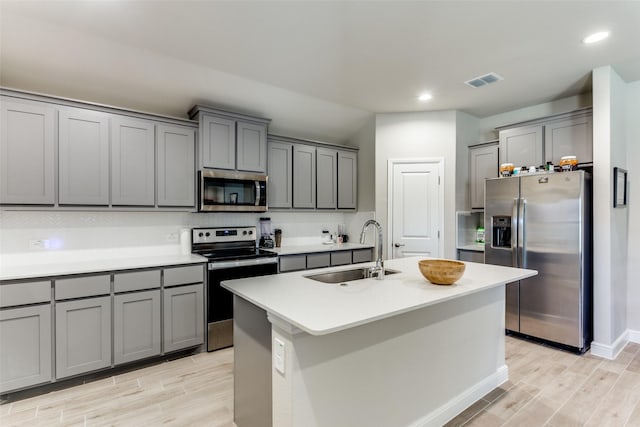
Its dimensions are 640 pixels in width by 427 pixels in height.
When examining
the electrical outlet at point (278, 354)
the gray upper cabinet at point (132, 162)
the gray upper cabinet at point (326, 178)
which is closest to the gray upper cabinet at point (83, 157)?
the gray upper cabinet at point (132, 162)

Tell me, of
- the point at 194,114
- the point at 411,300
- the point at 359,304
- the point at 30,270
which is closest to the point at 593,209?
the point at 411,300

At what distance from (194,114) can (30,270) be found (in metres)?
2.07

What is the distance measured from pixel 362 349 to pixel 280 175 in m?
2.89

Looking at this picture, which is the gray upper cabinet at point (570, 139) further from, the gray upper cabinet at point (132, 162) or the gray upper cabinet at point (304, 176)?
the gray upper cabinet at point (132, 162)

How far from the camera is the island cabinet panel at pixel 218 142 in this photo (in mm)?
3402

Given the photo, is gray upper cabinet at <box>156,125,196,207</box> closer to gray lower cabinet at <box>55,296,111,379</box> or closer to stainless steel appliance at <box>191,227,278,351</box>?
stainless steel appliance at <box>191,227,278,351</box>

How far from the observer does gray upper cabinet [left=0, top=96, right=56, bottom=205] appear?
2.47 m

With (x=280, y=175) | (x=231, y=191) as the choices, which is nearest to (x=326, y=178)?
(x=280, y=175)

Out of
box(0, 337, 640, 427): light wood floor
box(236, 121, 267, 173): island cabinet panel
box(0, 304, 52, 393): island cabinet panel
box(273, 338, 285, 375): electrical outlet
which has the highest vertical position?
box(236, 121, 267, 173): island cabinet panel

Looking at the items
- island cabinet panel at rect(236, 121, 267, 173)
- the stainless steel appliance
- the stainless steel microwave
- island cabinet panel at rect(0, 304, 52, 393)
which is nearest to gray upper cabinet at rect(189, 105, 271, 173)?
island cabinet panel at rect(236, 121, 267, 173)

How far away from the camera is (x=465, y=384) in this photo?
7.34 ft

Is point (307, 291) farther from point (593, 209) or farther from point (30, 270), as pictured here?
point (593, 209)

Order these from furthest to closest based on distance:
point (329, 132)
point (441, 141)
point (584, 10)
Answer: point (329, 132) < point (441, 141) < point (584, 10)

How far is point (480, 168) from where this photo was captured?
14.0 feet
